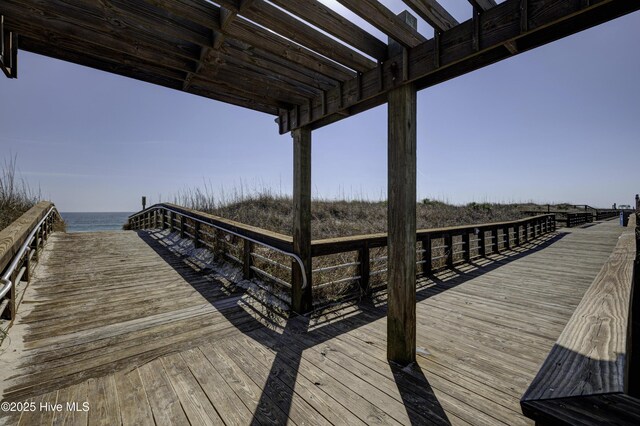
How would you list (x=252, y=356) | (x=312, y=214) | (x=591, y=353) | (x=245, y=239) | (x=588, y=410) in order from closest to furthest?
(x=588, y=410) → (x=591, y=353) → (x=252, y=356) → (x=245, y=239) → (x=312, y=214)

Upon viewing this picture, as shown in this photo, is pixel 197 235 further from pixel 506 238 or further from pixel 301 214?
pixel 506 238

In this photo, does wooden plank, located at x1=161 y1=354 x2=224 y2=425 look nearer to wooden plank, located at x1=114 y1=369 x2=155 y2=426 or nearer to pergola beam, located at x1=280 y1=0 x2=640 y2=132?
wooden plank, located at x1=114 y1=369 x2=155 y2=426

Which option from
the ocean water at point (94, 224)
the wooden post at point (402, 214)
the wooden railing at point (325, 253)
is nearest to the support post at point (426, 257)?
the wooden railing at point (325, 253)

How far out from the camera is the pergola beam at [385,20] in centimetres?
170

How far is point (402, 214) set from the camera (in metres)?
2.38

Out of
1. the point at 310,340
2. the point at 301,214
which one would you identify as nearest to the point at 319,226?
the point at 301,214

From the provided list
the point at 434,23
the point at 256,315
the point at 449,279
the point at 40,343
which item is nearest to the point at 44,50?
the point at 40,343

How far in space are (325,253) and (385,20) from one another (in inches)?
103

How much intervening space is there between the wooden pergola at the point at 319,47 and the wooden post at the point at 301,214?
0.54m

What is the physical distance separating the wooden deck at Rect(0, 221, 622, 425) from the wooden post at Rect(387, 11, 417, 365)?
25 cm

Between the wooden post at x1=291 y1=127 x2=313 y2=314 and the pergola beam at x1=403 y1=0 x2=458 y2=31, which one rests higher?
the pergola beam at x1=403 y1=0 x2=458 y2=31

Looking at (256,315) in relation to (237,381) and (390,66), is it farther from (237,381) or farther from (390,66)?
(390,66)

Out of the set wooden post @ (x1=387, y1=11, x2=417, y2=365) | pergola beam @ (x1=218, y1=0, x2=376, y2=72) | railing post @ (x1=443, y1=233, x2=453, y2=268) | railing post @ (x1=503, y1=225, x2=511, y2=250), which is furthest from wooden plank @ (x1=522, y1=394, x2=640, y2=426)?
railing post @ (x1=503, y1=225, x2=511, y2=250)

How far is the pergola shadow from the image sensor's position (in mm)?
1932
